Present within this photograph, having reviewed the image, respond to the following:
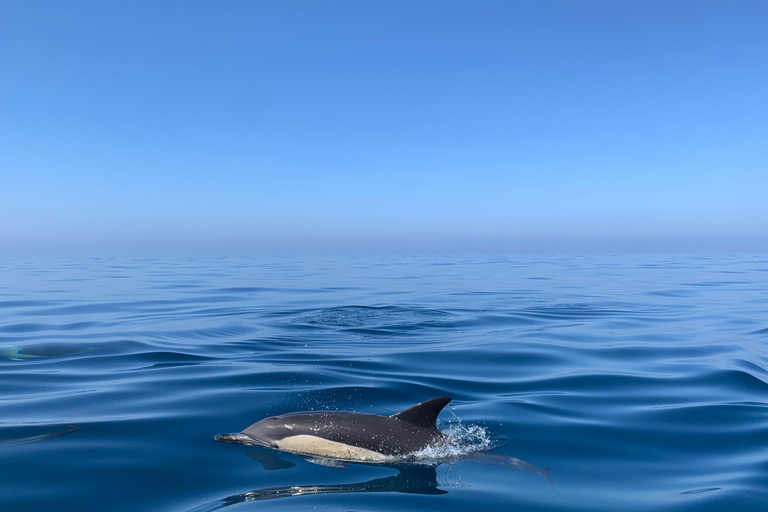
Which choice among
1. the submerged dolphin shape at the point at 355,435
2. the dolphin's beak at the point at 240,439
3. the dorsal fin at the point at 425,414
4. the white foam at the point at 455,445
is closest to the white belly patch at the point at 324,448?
the submerged dolphin shape at the point at 355,435

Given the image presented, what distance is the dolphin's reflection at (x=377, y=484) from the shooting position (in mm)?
4855

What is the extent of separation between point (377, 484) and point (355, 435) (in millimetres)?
751

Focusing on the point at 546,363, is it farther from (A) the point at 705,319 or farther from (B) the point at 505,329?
(A) the point at 705,319

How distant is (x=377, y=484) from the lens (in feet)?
16.8

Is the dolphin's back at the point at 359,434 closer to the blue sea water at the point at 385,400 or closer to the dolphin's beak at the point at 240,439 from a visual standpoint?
the dolphin's beak at the point at 240,439

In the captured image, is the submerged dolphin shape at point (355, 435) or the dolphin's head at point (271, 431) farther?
the dolphin's head at point (271, 431)

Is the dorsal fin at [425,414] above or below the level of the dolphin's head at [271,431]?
above

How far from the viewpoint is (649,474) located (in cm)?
561

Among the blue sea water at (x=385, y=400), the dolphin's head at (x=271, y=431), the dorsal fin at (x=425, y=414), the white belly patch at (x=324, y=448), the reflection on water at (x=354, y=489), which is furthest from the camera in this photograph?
the dolphin's head at (x=271, y=431)

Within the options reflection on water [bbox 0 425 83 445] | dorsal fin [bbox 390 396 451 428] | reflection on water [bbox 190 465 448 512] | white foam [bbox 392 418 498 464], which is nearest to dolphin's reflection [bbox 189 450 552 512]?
reflection on water [bbox 190 465 448 512]

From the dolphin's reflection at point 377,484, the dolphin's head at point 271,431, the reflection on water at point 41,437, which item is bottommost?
the dolphin's reflection at point 377,484

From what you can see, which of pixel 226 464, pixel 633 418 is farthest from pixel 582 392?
pixel 226 464

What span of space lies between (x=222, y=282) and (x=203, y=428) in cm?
2503

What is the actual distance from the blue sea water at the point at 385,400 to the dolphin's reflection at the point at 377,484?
25 millimetres
